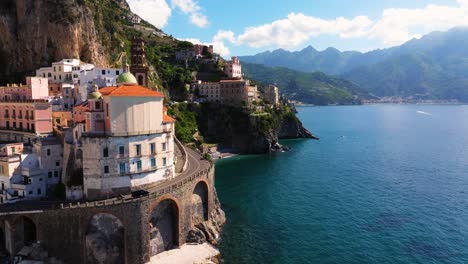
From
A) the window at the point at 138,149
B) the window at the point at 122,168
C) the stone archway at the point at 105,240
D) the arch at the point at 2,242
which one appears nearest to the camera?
the stone archway at the point at 105,240

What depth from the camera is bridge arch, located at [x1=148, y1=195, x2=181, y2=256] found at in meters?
43.9

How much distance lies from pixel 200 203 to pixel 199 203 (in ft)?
0.84

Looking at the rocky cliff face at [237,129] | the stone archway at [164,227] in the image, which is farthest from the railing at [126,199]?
the rocky cliff face at [237,129]

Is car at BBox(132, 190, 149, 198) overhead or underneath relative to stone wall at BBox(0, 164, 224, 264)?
overhead

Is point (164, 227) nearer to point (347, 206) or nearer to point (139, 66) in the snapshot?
point (347, 206)

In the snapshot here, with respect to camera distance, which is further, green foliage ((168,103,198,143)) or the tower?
green foliage ((168,103,198,143))

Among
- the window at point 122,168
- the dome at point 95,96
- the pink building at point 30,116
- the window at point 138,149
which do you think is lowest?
the window at point 122,168

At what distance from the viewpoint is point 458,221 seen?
56594 millimetres

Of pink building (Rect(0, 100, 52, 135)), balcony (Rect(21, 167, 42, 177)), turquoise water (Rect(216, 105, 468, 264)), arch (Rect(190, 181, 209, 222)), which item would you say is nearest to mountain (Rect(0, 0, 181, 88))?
pink building (Rect(0, 100, 52, 135))

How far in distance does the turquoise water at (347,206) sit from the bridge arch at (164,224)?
23.0 feet

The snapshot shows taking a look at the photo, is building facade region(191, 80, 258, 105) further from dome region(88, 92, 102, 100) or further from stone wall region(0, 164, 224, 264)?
stone wall region(0, 164, 224, 264)

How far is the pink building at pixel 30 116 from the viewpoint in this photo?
5384 cm

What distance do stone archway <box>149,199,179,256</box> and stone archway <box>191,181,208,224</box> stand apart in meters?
4.20

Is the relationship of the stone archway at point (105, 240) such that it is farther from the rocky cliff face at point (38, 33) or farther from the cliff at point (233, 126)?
the cliff at point (233, 126)
